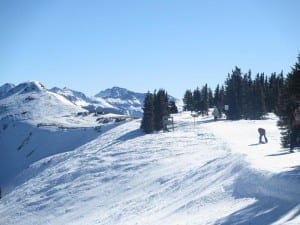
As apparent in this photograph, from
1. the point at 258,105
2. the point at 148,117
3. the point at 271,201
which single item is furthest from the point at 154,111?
the point at 271,201

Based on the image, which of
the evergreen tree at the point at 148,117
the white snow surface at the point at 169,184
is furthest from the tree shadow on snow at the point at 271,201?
the evergreen tree at the point at 148,117

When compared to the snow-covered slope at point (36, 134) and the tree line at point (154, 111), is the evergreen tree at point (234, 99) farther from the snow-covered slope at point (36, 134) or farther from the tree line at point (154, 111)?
the snow-covered slope at point (36, 134)

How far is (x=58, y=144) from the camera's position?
107 metres

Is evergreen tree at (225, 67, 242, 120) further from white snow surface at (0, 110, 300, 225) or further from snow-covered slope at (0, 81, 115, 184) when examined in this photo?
snow-covered slope at (0, 81, 115, 184)

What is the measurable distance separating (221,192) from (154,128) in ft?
145

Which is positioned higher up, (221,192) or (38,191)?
(221,192)

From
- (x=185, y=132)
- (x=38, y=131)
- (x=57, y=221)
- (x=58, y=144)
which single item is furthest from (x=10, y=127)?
(x=57, y=221)

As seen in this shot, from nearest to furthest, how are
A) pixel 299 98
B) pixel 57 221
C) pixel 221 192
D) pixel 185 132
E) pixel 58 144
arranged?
pixel 299 98, pixel 221 192, pixel 57 221, pixel 185 132, pixel 58 144

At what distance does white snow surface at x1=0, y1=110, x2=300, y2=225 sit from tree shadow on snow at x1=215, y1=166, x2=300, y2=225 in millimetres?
38

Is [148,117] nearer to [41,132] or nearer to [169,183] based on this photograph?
[169,183]

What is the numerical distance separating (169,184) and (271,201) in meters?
13.2

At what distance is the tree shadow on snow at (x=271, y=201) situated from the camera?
583 inches

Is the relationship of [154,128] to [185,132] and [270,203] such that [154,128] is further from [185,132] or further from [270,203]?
[270,203]

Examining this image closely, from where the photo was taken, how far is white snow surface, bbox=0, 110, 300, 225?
17250mm
